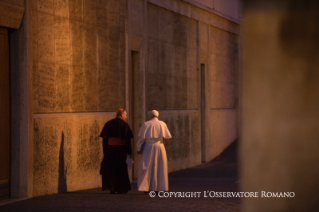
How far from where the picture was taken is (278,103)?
4086 mm

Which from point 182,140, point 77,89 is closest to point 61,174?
point 77,89

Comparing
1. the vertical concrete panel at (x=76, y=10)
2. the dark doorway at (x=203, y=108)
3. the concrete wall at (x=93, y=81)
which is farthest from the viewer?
the dark doorway at (x=203, y=108)

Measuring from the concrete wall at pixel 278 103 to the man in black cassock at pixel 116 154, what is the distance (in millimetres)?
10932

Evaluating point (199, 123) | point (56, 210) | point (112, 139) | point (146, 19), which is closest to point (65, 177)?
point (112, 139)

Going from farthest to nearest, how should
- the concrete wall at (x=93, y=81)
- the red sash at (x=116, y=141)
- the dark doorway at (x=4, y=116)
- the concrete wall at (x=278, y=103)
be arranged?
the red sash at (x=116, y=141) → the concrete wall at (x=93, y=81) → the dark doorway at (x=4, y=116) → the concrete wall at (x=278, y=103)

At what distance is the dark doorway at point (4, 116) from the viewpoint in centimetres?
1304

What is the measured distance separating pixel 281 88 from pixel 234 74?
87.9 ft

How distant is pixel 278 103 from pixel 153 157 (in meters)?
10.9

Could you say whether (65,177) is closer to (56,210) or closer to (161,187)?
(161,187)

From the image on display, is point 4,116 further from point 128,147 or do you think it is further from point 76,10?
point 76,10

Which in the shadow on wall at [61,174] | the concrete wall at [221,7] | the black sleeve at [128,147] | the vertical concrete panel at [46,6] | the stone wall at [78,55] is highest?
the concrete wall at [221,7]

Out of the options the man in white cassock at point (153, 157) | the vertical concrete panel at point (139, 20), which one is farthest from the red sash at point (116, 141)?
the vertical concrete panel at point (139, 20)

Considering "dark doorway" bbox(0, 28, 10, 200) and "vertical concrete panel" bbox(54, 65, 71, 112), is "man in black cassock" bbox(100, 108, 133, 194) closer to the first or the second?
"vertical concrete panel" bbox(54, 65, 71, 112)

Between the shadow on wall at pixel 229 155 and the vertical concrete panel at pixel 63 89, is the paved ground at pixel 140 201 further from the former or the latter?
the shadow on wall at pixel 229 155
